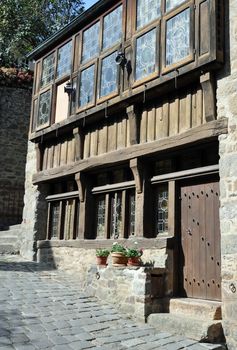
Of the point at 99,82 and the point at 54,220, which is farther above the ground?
the point at 99,82

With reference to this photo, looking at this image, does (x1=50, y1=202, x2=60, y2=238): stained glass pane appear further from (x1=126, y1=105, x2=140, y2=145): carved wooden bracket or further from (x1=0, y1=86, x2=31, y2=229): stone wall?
(x1=0, y1=86, x2=31, y2=229): stone wall

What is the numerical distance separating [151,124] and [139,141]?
415mm

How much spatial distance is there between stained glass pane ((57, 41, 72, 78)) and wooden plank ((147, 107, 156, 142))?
3.12 metres

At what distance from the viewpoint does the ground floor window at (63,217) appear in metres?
9.59

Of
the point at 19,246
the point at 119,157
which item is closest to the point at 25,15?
the point at 19,246

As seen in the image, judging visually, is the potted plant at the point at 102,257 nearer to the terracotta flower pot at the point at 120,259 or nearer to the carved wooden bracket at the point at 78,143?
the terracotta flower pot at the point at 120,259

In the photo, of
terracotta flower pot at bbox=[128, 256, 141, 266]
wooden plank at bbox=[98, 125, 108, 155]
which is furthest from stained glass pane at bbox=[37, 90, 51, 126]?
terracotta flower pot at bbox=[128, 256, 141, 266]

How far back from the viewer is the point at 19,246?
1123cm

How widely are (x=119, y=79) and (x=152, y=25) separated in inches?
47.4

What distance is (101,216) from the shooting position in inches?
351

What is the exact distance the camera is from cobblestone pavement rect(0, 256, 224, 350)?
15.8 ft

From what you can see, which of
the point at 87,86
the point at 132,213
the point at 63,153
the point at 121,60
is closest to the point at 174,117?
the point at 121,60

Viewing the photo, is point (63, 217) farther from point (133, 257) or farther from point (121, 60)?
point (121, 60)

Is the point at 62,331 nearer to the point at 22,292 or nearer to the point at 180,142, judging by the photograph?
the point at 22,292
